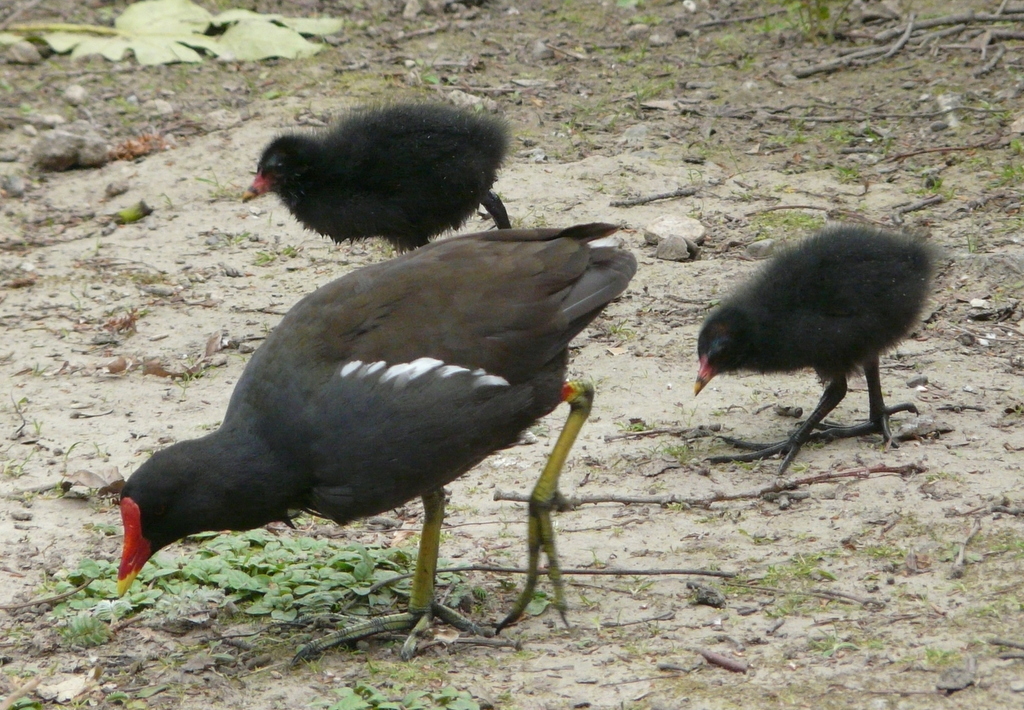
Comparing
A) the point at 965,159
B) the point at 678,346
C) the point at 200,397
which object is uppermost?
the point at 965,159

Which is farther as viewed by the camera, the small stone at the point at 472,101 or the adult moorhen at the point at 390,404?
the small stone at the point at 472,101

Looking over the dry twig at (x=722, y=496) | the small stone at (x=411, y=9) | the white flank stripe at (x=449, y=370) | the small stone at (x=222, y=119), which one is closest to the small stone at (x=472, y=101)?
the small stone at (x=222, y=119)

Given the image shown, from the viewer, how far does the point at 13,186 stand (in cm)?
777

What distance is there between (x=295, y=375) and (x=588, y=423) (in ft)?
6.18

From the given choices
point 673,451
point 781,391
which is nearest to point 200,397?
point 673,451

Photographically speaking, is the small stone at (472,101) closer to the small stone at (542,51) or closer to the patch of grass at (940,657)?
the small stone at (542,51)

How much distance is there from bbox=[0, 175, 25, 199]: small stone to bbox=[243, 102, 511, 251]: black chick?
88.5 inches

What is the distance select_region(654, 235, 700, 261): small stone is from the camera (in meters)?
6.45

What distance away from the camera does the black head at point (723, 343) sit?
495 centimetres

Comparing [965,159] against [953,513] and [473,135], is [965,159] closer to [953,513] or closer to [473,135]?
[473,135]

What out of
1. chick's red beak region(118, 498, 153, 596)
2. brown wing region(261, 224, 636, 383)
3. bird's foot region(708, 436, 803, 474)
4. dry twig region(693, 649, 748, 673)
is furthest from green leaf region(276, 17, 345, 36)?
dry twig region(693, 649, 748, 673)

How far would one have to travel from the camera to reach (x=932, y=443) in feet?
15.7

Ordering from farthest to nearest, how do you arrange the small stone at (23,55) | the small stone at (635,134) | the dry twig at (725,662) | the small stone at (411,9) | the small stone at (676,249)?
the small stone at (411,9) → the small stone at (23,55) → the small stone at (635,134) → the small stone at (676,249) → the dry twig at (725,662)

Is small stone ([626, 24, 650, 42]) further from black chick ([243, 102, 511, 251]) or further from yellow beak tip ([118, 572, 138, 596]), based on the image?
yellow beak tip ([118, 572, 138, 596])
